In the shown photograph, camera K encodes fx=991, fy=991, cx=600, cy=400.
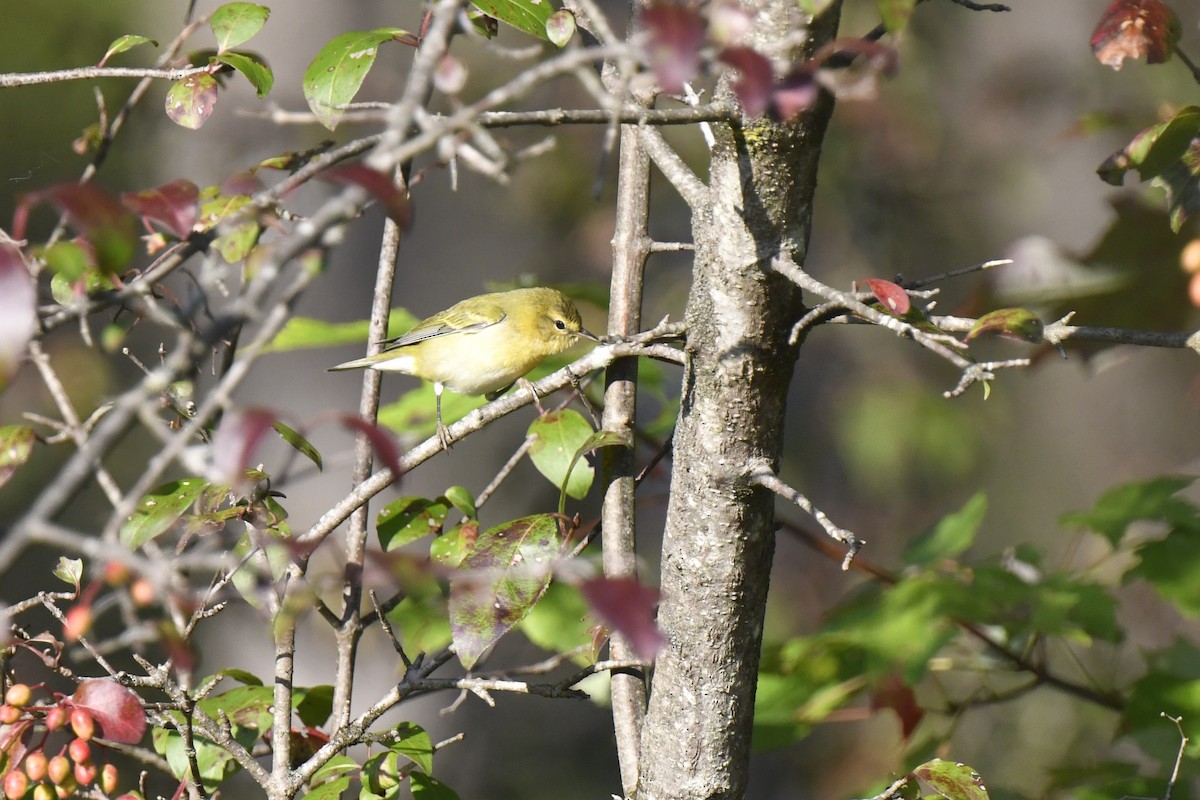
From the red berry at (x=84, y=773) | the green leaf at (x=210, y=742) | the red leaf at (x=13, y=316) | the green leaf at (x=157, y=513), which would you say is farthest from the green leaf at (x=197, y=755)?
the red leaf at (x=13, y=316)

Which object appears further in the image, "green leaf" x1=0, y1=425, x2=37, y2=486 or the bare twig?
"green leaf" x1=0, y1=425, x2=37, y2=486

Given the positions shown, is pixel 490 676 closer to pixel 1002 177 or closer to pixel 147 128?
pixel 147 128

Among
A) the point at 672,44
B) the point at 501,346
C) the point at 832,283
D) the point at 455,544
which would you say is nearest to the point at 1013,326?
the point at 672,44

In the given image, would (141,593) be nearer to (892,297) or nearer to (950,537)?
(892,297)

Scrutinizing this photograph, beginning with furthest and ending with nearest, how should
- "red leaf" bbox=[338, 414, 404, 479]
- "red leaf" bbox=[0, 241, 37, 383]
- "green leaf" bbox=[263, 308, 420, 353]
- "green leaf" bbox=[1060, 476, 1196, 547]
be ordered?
1. "green leaf" bbox=[263, 308, 420, 353]
2. "green leaf" bbox=[1060, 476, 1196, 547]
3. "red leaf" bbox=[338, 414, 404, 479]
4. "red leaf" bbox=[0, 241, 37, 383]

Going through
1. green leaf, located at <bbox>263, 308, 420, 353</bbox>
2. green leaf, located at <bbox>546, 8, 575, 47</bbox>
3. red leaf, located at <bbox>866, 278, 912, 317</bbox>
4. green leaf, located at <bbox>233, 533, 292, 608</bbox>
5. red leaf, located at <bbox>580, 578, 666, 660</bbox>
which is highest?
green leaf, located at <bbox>546, 8, 575, 47</bbox>

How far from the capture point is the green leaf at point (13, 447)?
127cm

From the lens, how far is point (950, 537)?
6.99 feet

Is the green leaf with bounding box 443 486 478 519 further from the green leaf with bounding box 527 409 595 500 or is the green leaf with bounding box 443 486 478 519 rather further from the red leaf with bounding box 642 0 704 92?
the red leaf with bounding box 642 0 704 92

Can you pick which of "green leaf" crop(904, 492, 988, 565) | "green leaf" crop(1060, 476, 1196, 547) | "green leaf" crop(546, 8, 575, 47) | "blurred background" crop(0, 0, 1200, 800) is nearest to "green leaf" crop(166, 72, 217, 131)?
"green leaf" crop(546, 8, 575, 47)

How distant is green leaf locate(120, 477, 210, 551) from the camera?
1289 mm

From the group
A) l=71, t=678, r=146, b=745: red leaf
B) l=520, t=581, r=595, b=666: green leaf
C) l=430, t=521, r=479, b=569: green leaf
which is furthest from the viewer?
l=520, t=581, r=595, b=666: green leaf

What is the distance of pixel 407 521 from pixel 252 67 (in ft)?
2.29

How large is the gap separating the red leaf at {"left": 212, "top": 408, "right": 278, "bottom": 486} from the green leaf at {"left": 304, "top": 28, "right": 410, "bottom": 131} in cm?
69
